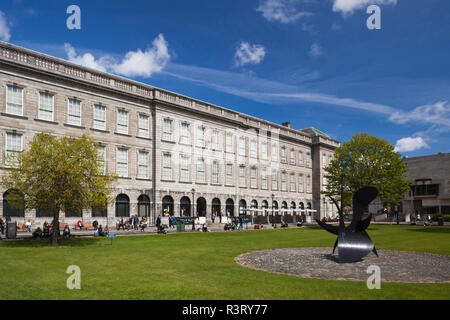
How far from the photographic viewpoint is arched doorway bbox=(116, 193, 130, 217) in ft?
136

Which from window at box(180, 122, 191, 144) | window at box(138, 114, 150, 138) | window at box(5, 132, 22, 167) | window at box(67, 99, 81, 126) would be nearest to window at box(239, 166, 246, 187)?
window at box(180, 122, 191, 144)

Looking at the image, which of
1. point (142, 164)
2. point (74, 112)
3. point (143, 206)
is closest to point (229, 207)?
point (143, 206)

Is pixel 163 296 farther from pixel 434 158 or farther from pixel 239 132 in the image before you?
pixel 434 158

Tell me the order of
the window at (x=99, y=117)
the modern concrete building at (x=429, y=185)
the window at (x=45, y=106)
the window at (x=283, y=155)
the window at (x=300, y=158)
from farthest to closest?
the modern concrete building at (x=429, y=185)
the window at (x=300, y=158)
the window at (x=283, y=155)
the window at (x=99, y=117)
the window at (x=45, y=106)

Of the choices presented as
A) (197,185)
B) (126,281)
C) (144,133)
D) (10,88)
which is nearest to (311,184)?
(197,185)

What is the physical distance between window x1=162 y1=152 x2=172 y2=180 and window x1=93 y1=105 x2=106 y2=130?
8.19 meters

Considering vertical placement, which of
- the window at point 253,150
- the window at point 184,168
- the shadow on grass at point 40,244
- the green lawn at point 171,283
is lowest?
the shadow on grass at point 40,244

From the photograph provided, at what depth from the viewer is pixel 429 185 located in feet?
273

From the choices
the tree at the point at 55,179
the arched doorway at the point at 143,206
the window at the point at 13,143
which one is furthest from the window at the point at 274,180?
the tree at the point at 55,179

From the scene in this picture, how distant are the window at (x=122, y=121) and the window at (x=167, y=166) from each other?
18.6ft

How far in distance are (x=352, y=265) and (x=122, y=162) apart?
3199cm

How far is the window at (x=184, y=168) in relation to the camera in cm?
4769

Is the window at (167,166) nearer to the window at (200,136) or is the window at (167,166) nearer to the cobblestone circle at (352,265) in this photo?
the window at (200,136)
